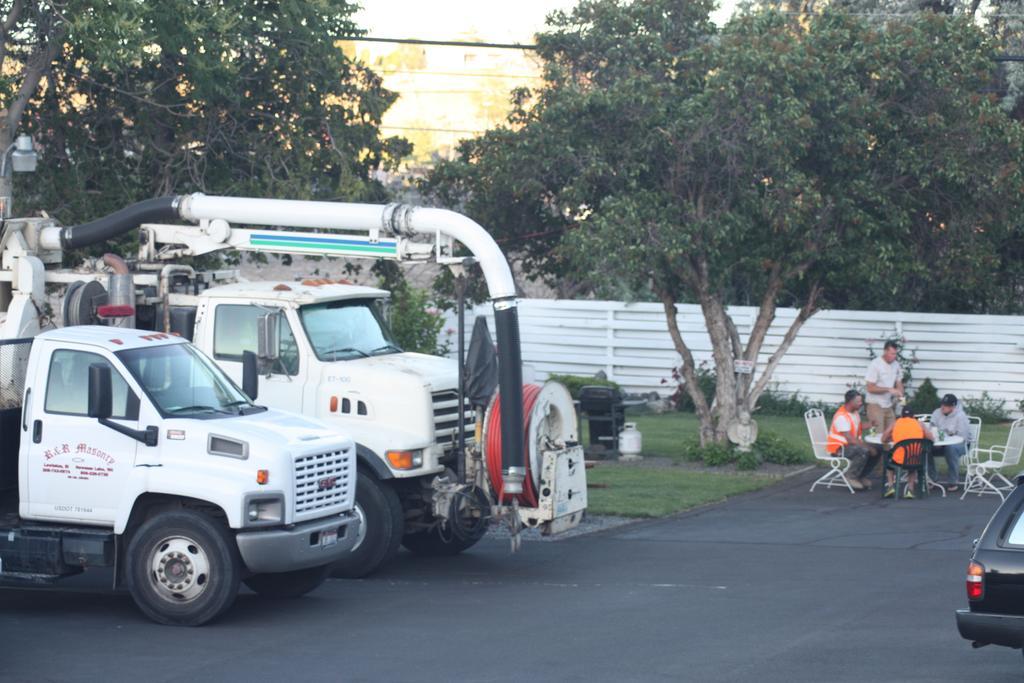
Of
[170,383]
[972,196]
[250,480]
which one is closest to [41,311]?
[170,383]

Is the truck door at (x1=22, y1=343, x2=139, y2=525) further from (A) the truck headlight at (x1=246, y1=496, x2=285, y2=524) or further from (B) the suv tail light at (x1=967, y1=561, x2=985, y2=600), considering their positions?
(B) the suv tail light at (x1=967, y1=561, x2=985, y2=600)

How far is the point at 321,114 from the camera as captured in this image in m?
23.2

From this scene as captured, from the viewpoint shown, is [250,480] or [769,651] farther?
[250,480]

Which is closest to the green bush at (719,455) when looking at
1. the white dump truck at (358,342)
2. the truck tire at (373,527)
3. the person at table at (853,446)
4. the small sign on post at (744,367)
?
the small sign on post at (744,367)

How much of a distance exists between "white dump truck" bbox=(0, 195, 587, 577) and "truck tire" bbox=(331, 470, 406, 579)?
0.01m

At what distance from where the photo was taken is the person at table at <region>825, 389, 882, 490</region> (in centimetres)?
1955

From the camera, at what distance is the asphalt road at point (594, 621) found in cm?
1024

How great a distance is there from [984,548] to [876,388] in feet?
41.8

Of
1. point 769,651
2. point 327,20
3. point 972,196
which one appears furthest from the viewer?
point 327,20

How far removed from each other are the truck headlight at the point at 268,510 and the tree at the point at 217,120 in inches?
426

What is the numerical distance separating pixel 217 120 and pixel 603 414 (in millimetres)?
7704

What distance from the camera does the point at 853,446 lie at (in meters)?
19.6

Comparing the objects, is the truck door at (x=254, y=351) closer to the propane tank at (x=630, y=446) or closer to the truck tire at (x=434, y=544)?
the truck tire at (x=434, y=544)

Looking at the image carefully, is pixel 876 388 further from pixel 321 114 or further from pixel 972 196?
pixel 321 114
